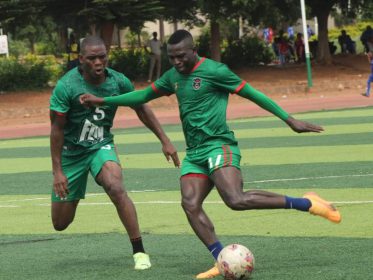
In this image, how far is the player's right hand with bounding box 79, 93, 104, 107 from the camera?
828 centimetres

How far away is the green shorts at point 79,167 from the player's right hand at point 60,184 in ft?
0.74

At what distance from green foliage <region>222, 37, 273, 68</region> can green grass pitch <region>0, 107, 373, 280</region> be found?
65.7ft

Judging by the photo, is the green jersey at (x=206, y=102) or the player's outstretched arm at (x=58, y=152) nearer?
the green jersey at (x=206, y=102)

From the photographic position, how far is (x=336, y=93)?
107 feet

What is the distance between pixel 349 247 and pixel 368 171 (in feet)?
19.1

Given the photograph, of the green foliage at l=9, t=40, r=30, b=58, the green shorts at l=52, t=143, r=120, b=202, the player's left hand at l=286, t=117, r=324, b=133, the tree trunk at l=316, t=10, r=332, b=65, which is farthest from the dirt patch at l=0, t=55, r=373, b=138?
the green foliage at l=9, t=40, r=30, b=58

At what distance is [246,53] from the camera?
4009cm

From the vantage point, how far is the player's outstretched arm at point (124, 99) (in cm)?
823

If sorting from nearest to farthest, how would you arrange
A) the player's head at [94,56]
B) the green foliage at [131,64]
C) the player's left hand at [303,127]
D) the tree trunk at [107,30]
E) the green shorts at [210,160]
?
the player's left hand at [303,127], the green shorts at [210,160], the player's head at [94,56], the tree trunk at [107,30], the green foliage at [131,64]

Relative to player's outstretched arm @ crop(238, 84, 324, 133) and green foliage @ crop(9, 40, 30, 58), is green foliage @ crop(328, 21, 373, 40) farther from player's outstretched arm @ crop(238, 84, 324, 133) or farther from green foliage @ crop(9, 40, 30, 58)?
player's outstretched arm @ crop(238, 84, 324, 133)

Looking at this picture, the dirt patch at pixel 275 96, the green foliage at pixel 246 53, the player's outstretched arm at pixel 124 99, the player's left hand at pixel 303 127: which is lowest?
the dirt patch at pixel 275 96

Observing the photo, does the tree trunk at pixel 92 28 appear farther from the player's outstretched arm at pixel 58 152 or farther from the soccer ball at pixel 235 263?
the soccer ball at pixel 235 263

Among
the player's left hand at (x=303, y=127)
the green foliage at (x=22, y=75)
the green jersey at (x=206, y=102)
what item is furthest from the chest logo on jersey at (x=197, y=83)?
the green foliage at (x=22, y=75)

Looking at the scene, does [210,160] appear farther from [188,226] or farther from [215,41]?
[215,41]
